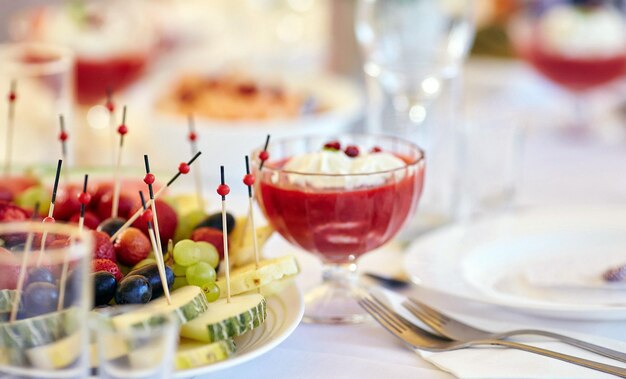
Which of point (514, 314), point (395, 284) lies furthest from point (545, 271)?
point (395, 284)

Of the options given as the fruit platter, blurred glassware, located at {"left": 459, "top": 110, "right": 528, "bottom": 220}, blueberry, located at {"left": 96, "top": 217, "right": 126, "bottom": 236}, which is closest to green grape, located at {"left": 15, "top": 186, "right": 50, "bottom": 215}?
the fruit platter

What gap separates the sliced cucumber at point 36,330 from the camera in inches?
33.0

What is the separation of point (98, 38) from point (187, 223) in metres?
1.11

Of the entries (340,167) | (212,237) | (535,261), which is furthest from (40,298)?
(535,261)

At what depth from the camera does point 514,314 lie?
1.20 m

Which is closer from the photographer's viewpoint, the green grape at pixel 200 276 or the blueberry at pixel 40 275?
the blueberry at pixel 40 275

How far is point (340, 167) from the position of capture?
1.18 meters

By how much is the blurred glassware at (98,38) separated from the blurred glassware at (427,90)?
73 centimetres

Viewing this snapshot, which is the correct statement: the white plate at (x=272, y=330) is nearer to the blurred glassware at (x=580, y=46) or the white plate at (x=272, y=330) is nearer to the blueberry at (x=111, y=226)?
the blueberry at (x=111, y=226)

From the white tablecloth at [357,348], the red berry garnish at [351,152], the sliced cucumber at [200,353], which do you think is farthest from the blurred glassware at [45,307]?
the red berry garnish at [351,152]

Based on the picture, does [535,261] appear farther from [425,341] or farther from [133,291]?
[133,291]

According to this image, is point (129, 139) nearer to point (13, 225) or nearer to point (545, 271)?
point (545, 271)

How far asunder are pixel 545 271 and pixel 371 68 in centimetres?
59

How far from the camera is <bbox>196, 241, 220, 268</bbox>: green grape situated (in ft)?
3.57
